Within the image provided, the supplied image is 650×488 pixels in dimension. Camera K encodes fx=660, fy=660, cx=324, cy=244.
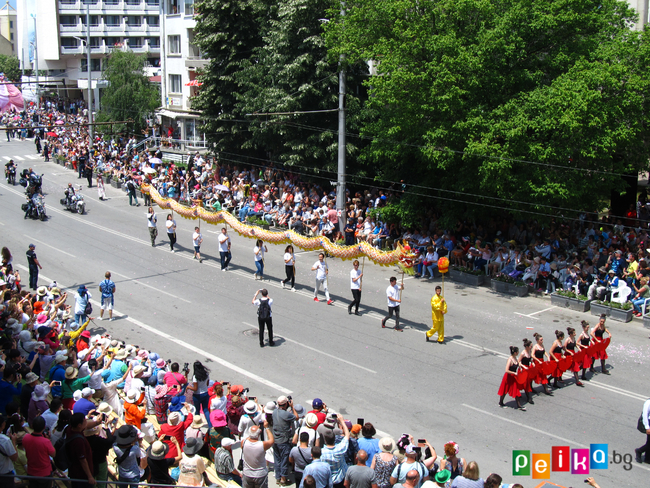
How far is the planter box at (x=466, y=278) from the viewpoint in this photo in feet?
74.7

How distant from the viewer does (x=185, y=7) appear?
52344mm

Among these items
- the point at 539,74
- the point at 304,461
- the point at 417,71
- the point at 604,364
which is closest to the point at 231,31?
the point at 417,71

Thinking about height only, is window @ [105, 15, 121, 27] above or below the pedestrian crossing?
above

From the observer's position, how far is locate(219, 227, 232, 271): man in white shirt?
2388 cm

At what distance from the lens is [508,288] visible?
71.3ft

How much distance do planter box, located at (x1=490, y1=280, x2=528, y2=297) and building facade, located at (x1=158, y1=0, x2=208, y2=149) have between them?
35.0 m

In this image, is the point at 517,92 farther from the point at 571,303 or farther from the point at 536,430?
the point at 536,430

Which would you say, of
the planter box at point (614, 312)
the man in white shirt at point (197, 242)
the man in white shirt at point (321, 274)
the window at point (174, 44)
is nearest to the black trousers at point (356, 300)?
the man in white shirt at point (321, 274)

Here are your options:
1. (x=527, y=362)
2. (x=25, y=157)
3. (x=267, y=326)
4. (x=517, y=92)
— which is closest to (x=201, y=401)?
(x=267, y=326)

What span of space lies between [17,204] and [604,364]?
31.3 metres

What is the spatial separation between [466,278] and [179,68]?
3890 cm

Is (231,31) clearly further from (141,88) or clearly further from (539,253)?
(539,253)

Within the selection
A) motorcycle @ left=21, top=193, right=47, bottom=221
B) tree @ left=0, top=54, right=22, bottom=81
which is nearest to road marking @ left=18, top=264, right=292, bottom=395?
motorcycle @ left=21, top=193, right=47, bottom=221

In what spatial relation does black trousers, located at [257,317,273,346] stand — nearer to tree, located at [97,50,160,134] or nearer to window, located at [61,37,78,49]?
tree, located at [97,50,160,134]
